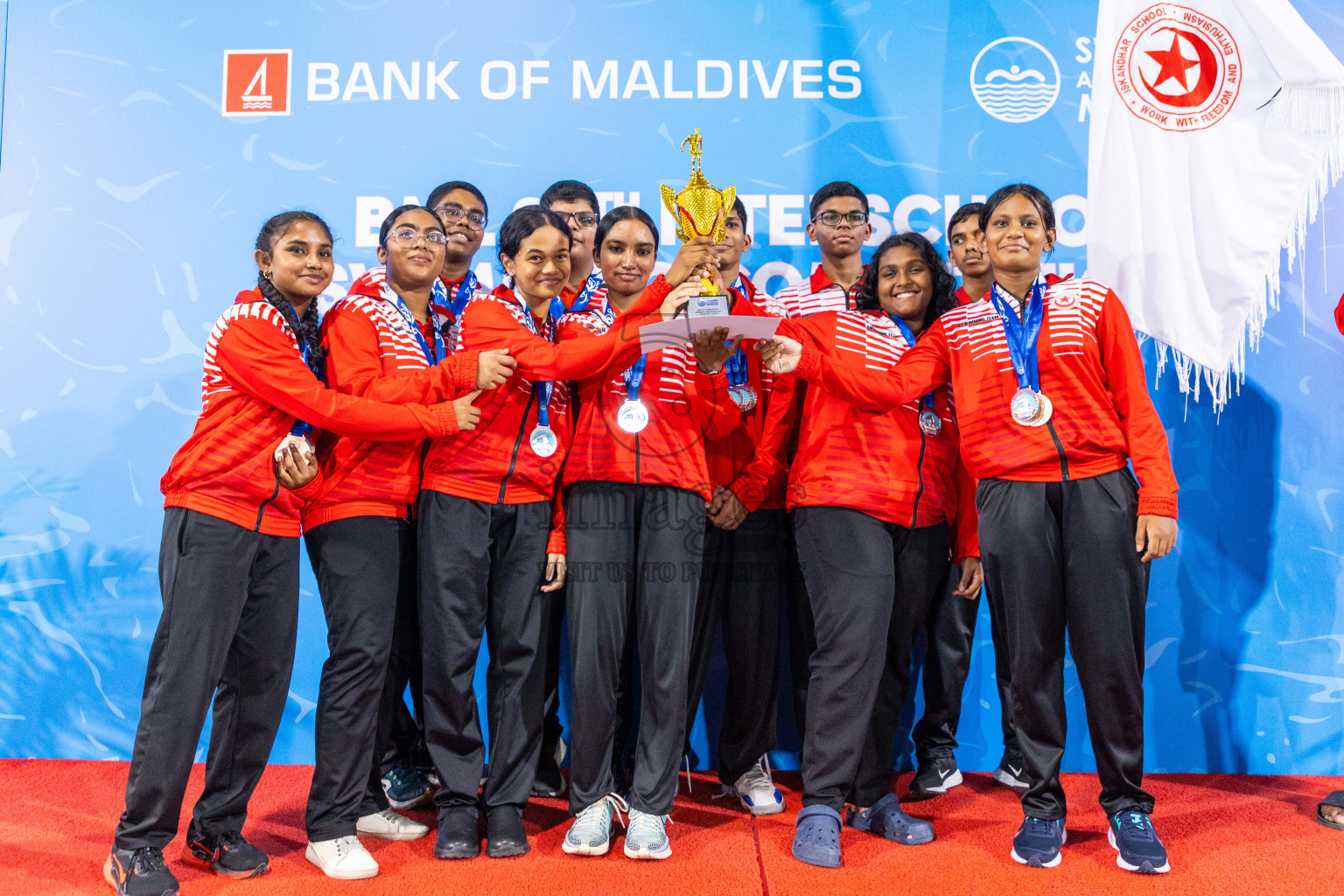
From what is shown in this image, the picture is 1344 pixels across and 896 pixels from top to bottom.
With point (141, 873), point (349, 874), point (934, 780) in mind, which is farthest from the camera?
point (934, 780)

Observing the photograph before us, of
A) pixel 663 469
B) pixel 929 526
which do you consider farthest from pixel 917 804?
pixel 663 469

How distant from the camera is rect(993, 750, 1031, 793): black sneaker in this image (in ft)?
10.9

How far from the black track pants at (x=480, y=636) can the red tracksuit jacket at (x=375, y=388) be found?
119 millimetres

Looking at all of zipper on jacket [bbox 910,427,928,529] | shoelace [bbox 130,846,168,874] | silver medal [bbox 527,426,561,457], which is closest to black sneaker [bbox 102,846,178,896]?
shoelace [bbox 130,846,168,874]

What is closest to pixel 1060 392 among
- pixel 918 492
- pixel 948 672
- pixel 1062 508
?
pixel 1062 508

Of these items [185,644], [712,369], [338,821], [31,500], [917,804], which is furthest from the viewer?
[31,500]

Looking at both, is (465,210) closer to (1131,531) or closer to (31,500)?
(31,500)

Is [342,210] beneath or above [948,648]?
above

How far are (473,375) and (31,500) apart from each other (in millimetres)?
2298

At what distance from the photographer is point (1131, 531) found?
104 inches

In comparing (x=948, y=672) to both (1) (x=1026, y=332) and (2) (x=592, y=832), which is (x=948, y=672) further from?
(2) (x=592, y=832)

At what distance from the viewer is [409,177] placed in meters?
3.83

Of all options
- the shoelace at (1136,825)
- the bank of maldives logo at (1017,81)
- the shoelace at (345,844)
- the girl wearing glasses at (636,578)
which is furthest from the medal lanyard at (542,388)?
the bank of maldives logo at (1017,81)

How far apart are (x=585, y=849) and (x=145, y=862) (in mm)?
1100
